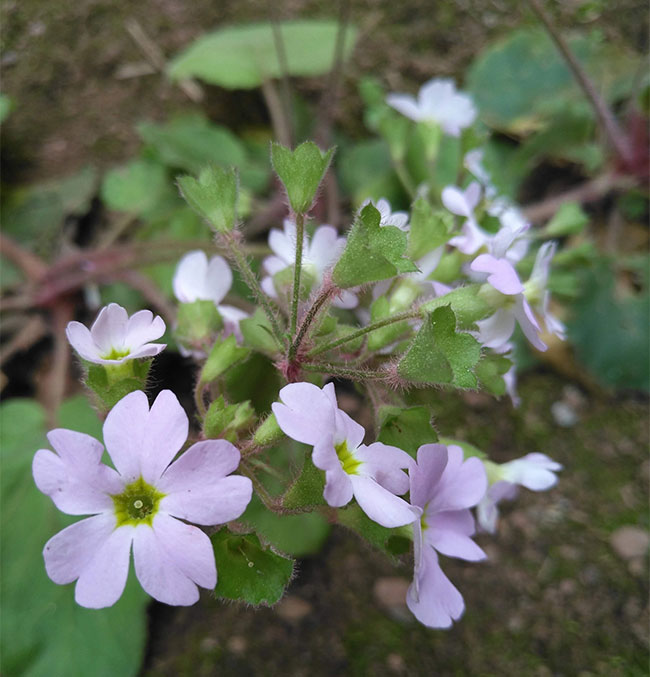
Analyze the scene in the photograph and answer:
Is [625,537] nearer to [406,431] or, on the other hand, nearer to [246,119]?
[406,431]

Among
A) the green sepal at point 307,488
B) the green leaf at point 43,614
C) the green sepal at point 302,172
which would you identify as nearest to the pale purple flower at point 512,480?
the green sepal at point 307,488

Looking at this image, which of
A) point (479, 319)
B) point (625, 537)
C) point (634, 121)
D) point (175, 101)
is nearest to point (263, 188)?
point (175, 101)

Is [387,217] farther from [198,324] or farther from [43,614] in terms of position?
[43,614]

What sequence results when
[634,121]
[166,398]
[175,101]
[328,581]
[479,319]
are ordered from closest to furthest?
[166,398] → [479,319] → [328,581] → [634,121] → [175,101]

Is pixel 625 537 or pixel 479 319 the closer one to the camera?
pixel 479 319

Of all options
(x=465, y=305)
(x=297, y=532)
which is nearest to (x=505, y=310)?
(x=465, y=305)

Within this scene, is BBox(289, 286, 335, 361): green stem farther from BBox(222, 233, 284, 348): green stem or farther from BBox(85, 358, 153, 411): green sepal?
BBox(85, 358, 153, 411): green sepal

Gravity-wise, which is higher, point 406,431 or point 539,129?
point 406,431
